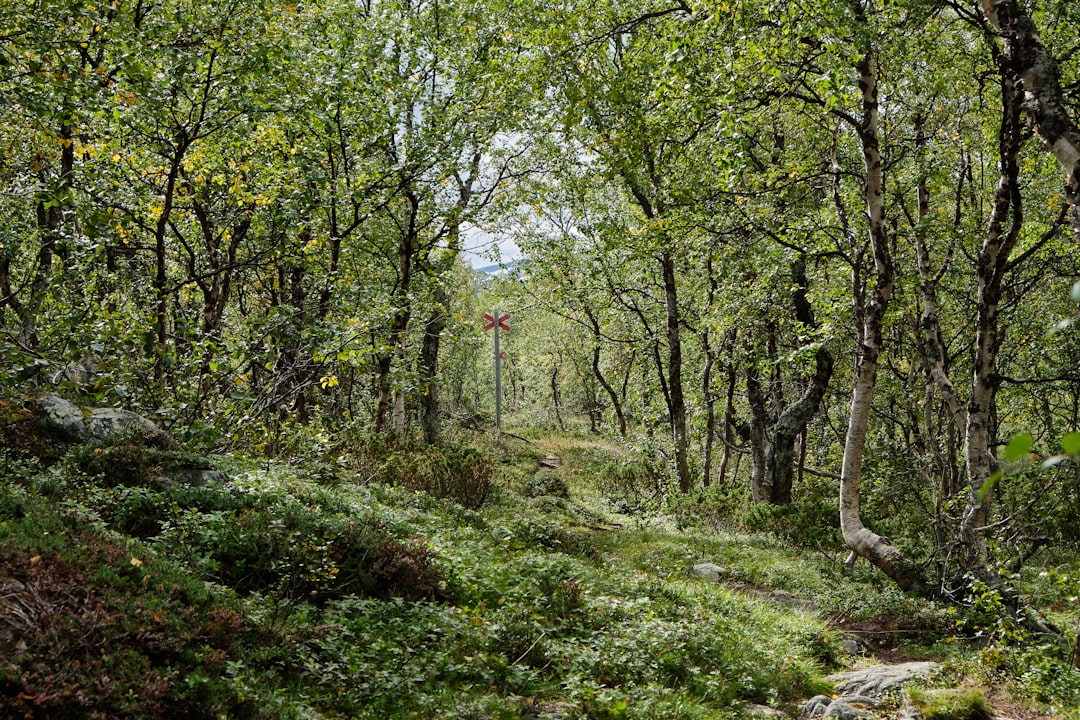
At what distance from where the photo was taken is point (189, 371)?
8.98m

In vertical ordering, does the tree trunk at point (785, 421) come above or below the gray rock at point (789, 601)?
above

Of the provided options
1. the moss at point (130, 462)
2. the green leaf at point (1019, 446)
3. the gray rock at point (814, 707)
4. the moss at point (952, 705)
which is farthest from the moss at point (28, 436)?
the moss at point (952, 705)

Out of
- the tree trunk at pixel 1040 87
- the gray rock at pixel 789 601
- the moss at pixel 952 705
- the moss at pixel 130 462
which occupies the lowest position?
the gray rock at pixel 789 601

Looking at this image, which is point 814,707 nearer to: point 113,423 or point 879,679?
point 879,679

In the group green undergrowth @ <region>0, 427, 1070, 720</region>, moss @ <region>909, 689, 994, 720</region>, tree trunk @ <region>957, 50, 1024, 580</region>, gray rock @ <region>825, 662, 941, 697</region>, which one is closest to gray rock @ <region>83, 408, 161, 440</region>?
green undergrowth @ <region>0, 427, 1070, 720</region>

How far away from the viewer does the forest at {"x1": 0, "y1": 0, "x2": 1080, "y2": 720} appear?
16.2 feet

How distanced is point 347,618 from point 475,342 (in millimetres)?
11973

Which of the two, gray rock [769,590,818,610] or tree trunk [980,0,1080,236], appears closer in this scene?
tree trunk [980,0,1080,236]

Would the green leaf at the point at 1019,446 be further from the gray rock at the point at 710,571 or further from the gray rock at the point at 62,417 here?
the gray rock at the point at 710,571

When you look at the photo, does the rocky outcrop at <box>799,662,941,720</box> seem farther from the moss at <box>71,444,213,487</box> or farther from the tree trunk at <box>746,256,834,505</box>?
the tree trunk at <box>746,256,834,505</box>

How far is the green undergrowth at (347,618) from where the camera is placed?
12.7 ft

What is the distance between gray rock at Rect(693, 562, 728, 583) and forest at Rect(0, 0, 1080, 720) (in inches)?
20.6

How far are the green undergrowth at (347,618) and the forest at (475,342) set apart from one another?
0.03 m

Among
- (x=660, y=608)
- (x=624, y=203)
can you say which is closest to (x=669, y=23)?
(x=660, y=608)
